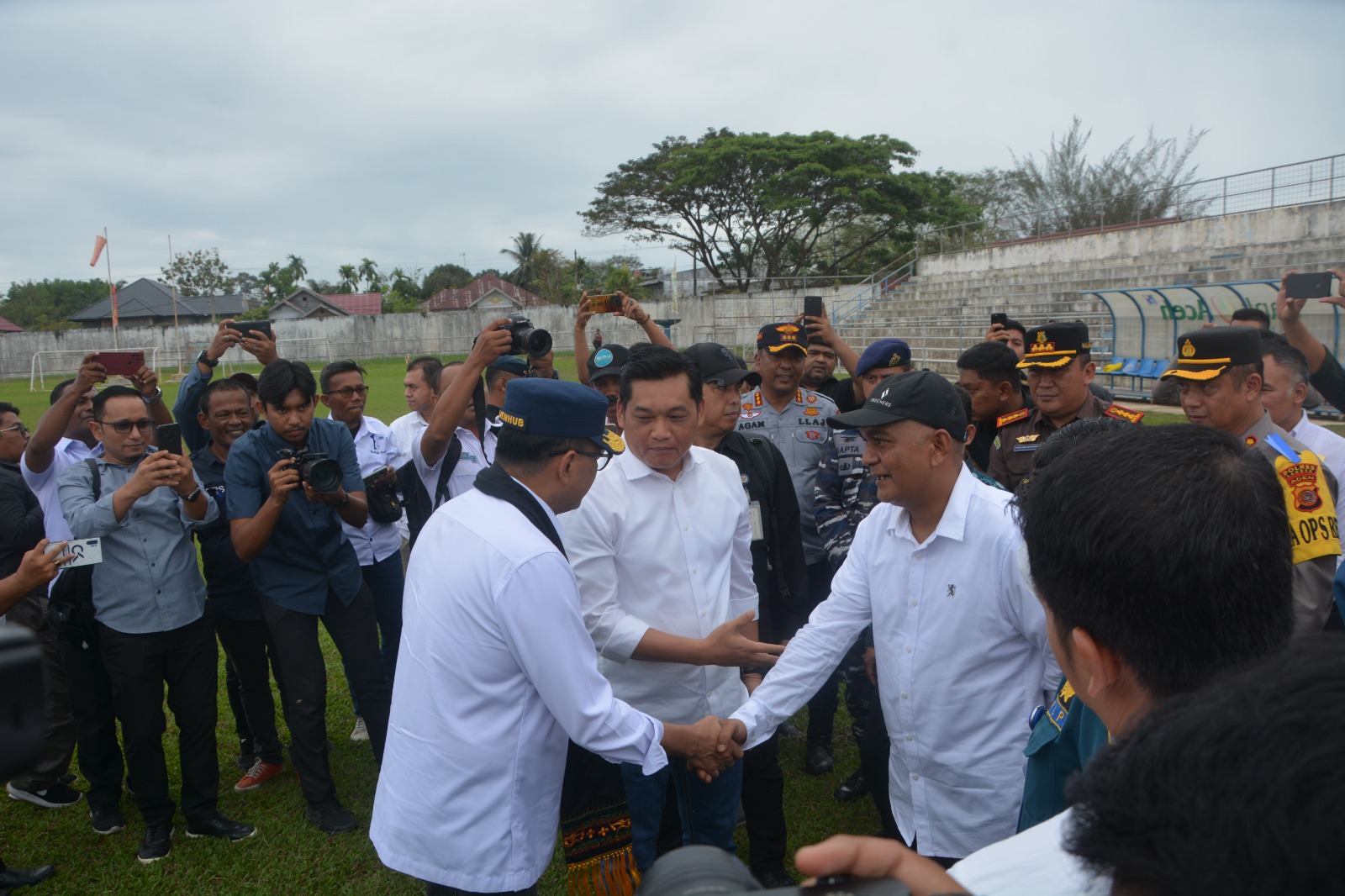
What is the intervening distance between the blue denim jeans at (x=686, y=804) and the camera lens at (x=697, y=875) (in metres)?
2.39

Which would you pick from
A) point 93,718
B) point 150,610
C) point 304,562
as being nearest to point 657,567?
point 304,562

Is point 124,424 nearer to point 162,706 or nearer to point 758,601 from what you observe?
point 162,706

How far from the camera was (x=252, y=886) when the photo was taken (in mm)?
3645

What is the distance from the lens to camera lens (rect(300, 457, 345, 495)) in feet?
12.6

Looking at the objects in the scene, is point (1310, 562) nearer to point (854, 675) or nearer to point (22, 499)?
point (854, 675)

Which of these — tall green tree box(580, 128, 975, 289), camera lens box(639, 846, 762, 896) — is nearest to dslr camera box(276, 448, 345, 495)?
camera lens box(639, 846, 762, 896)

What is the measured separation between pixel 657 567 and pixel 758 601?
0.71 meters

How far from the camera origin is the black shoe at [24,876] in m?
3.56

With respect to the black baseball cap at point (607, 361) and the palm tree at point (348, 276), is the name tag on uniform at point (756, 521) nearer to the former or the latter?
the black baseball cap at point (607, 361)

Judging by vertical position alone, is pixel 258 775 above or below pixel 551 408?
below

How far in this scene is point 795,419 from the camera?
15.8 ft

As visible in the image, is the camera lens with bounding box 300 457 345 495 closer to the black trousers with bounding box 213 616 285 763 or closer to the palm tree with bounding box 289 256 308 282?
the black trousers with bounding box 213 616 285 763

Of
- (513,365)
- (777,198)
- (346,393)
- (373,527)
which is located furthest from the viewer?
(777,198)

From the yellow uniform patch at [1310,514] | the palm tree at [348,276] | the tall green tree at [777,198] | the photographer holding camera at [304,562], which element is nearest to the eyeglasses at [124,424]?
the photographer holding camera at [304,562]
